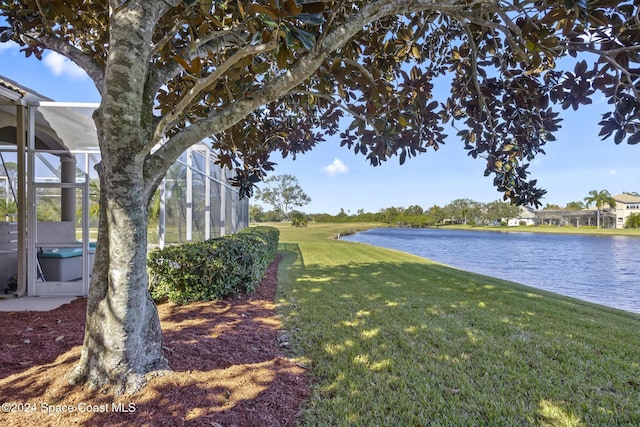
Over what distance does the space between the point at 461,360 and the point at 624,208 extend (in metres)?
86.7

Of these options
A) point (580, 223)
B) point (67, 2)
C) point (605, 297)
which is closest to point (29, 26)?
point (67, 2)

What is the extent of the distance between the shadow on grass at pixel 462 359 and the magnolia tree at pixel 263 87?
168cm

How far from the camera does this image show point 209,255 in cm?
501

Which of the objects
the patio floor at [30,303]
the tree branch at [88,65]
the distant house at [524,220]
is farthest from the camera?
the distant house at [524,220]

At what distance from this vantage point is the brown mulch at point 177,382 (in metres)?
2.09

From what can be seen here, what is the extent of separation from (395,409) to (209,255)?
143 inches

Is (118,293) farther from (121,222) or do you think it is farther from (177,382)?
(177,382)

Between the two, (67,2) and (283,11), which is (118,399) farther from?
(67,2)

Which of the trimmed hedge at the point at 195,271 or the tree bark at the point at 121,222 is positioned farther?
the trimmed hedge at the point at 195,271

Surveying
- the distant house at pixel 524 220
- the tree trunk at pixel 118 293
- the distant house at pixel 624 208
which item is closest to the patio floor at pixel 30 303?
the tree trunk at pixel 118 293

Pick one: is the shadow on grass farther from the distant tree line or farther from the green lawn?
the distant tree line

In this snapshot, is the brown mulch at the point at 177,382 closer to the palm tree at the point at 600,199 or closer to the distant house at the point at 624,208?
the distant house at the point at 624,208

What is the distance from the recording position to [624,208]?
6456 centimetres

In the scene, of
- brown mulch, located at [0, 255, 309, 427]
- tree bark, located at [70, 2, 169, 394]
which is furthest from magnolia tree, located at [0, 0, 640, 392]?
brown mulch, located at [0, 255, 309, 427]
